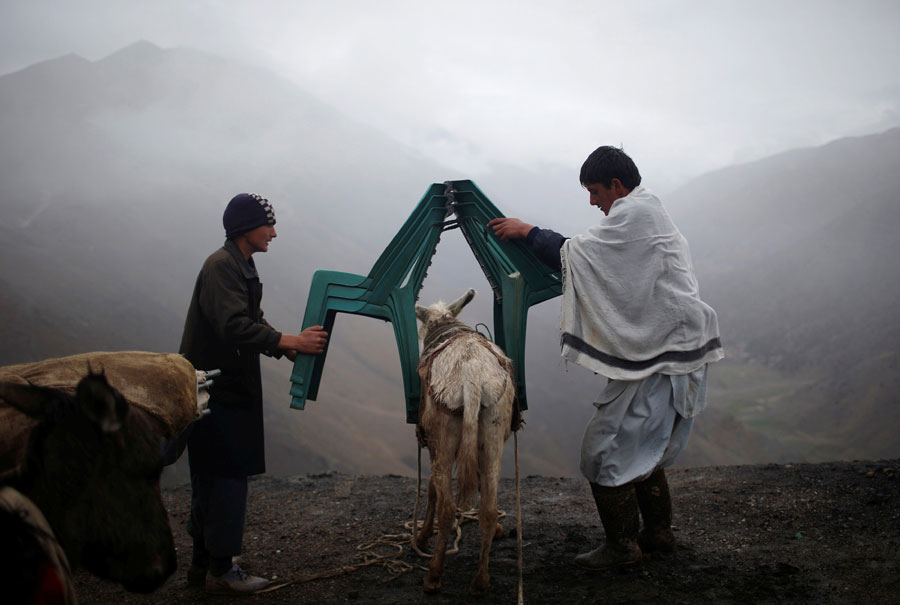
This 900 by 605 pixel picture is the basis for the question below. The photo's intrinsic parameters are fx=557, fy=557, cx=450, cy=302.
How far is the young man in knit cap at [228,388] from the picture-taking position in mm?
2945

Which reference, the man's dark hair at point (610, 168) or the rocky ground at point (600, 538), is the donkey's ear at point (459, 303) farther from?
the rocky ground at point (600, 538)

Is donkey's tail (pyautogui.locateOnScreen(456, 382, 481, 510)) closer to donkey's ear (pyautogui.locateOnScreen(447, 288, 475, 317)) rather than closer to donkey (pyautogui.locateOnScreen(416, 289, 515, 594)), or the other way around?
donkey (pyautogui.locateOnScreen(416, 289, 515, 594))

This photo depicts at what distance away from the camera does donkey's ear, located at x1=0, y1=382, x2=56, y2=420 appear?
4.53 ft

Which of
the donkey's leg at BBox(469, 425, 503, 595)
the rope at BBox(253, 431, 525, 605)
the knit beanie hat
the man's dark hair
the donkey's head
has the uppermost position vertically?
the man's dark hair

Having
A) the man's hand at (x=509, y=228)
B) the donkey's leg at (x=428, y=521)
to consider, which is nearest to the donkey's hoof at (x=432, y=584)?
the donkey's leg at (x=428, y=521)

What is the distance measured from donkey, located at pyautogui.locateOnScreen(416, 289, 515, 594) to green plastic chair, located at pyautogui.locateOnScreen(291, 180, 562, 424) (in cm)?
42

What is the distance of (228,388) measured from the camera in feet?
9.94

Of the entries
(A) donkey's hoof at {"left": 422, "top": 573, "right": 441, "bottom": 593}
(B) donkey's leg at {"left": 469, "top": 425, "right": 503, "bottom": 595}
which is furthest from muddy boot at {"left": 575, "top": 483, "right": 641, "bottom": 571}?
(A) donkey's hoof at {"left": 422, "top": 573, "right": 441, "bottom": 593}

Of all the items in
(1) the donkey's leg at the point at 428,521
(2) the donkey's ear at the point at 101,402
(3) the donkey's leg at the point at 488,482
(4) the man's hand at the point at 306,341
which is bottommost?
(1) the donkey's leg at the point at 428,521

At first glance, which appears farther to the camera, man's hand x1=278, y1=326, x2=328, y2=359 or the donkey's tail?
man's hand x1=278, y1=326, x2=328, y2=359

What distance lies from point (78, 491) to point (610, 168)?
2.83m

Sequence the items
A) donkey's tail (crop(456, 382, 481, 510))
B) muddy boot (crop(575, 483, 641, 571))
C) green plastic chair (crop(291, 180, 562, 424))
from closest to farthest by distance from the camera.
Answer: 1. donkey's tail (crop(456, 382, 481, 510))
2. muddy boot (crop(575, 483, 641, 571))
3. green plastic chair (crop(291, 180, 562, 424))

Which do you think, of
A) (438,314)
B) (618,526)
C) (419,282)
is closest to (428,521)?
(618,526)

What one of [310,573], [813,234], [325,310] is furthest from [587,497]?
[813,234]
